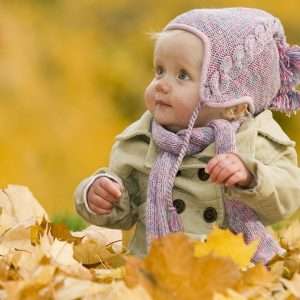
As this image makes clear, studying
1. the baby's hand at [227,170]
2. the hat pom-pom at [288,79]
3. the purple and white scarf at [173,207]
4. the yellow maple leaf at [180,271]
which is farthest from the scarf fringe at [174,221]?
the yellow maple leaf at [180,271]

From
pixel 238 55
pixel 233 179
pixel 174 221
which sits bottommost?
pixel 174 221

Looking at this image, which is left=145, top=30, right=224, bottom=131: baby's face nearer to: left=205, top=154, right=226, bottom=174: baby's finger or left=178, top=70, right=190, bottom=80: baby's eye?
left=178, top=70, right=190, bottom=80: baby's eye

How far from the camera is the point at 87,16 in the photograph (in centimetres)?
328

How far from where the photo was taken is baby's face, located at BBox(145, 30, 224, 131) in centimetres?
146

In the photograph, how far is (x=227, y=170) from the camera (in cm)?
133

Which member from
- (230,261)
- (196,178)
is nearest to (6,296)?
(230,261)

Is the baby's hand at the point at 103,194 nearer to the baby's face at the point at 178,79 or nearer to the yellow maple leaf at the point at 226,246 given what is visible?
the baby's face at the point at 178,79

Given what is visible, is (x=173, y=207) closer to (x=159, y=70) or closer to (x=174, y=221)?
(x=174, y=221)

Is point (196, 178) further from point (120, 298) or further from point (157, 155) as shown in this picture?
point (120, 298)

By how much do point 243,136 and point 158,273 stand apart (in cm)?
52

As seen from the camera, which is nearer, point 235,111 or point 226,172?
point 226,172

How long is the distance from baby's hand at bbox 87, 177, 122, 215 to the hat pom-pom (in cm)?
31

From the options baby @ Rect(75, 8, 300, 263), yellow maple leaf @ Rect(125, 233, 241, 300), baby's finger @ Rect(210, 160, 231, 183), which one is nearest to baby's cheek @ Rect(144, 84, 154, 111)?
baby @ Rect(75, 8, 300, 263)

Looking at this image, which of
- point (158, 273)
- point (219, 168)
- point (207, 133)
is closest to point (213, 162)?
point (219, 168)
